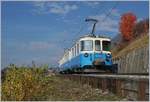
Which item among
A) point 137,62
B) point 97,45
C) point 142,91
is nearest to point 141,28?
point 97,45

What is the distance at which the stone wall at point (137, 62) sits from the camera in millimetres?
19516

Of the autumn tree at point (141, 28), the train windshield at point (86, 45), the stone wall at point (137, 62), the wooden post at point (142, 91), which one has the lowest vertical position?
the wooden post at point (142, 91)

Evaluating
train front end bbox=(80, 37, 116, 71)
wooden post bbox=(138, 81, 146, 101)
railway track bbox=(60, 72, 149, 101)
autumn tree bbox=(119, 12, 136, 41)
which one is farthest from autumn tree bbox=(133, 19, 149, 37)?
wooden post bbox=(138, 81, 146, 101)

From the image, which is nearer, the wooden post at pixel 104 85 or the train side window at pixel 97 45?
the wooden post at pixel 104 85

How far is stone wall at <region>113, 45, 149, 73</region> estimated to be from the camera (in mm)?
19516

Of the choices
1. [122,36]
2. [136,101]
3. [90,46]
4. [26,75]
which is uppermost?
[122,36]

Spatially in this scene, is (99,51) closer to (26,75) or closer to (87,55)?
(87,55)

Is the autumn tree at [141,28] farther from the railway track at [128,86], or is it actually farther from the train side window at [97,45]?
the railway track at [128,86]

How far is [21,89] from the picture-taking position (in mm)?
8727

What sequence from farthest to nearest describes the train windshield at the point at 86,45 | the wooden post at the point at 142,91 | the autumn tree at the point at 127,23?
the autumn tree at the point at 127,23 → the train windshield at the point at 86,45 → the wooden post at the point at 142,91

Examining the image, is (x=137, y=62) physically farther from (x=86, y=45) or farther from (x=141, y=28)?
(x=141, y=28)

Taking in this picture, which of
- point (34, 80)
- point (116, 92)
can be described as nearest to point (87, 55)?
point (116, 92)

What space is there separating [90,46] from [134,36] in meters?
64.8

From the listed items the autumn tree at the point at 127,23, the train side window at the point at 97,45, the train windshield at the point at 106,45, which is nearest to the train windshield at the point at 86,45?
the train side window at the point at 97,45
